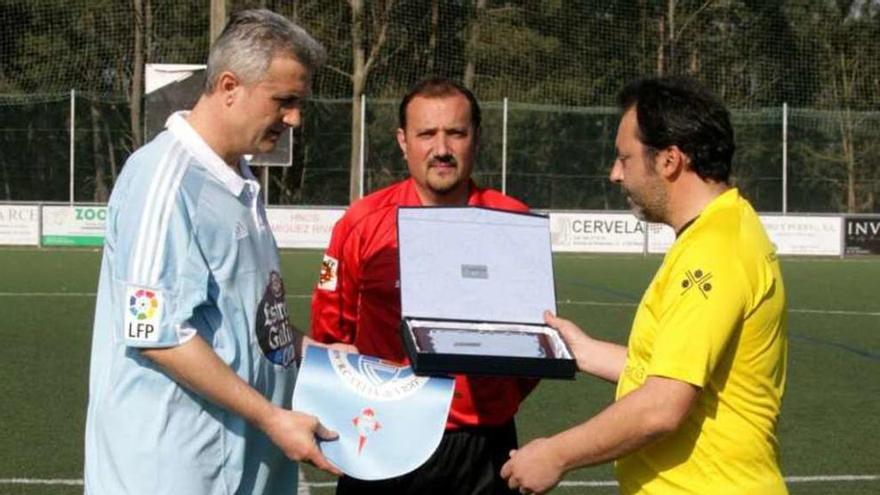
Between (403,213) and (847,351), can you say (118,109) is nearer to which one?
(847,351)

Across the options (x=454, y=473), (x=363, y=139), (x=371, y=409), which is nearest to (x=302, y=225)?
(x=363, y=139)

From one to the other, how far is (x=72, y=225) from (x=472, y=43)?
609 inches

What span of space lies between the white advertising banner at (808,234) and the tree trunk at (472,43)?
484 inches

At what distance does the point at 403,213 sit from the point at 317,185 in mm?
29431

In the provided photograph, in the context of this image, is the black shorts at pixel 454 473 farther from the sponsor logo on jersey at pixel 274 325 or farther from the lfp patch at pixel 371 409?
the sponsor logo on jersey at pixel 274 325

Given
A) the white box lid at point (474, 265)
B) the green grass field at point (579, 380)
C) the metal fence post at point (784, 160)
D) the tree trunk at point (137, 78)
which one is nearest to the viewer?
the white box lid at point (474, 265)

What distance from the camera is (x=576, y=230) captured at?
100 ft

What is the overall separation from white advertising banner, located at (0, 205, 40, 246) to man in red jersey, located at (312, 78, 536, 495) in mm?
26567

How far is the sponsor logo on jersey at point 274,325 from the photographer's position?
3455 mm

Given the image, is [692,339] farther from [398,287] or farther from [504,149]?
[504,149]

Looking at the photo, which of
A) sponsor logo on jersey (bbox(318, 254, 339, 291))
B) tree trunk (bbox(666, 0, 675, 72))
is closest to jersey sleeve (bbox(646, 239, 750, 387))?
sponsor logo on jersey (bbox(318, 254, 339, 291))

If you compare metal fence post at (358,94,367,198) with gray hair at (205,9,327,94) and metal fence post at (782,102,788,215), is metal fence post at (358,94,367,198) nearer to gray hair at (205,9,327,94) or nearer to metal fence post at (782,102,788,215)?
metal fence post at (782,102,788,215)

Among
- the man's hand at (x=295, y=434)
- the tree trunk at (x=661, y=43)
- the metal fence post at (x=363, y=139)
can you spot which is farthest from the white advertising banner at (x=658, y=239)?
the man's hand at (x=295, y=434)

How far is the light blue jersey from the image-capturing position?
10.6 feet
